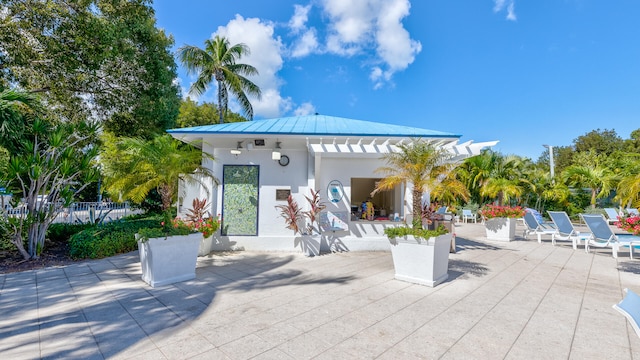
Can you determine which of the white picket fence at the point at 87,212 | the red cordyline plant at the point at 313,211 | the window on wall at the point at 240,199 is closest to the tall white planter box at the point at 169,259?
the window on wall at the point at 240,199

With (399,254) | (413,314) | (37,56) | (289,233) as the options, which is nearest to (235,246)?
(289,233)

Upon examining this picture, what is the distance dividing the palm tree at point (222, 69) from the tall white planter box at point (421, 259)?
15530 mm

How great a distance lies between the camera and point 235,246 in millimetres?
A: 8562

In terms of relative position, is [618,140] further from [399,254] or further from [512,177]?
[399,254]

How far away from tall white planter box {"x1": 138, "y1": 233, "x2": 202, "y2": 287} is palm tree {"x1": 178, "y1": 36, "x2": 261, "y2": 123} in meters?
13.6

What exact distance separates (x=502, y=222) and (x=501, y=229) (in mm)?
298

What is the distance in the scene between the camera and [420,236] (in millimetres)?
5469

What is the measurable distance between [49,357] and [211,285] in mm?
2579

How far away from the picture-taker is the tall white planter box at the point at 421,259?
536cm

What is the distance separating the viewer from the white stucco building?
27.7ft

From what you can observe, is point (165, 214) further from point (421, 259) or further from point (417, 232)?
point (421, 259)

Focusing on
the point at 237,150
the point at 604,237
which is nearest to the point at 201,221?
the point at 237,150

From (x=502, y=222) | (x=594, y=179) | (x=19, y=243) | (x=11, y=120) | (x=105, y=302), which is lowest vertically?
(x=105, y=302)

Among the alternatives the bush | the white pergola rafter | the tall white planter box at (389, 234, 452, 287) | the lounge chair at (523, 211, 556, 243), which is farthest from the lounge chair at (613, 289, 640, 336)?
the bush
